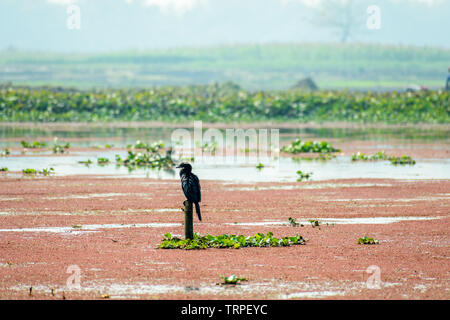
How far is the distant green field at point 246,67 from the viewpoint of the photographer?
114 metres

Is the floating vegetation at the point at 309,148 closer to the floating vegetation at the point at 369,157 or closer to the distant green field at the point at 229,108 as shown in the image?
the floating vegetation at the point at 369,157

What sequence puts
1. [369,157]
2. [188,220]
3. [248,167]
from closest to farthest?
1. [188,220]
2. [248,167]
3. [369,157]

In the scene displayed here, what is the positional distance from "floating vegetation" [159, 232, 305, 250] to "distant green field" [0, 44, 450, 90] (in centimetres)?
8851

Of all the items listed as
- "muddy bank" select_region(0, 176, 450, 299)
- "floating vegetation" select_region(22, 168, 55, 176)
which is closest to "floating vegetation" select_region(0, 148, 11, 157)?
"floating vegetation" select_region(22, 168, 55, 176)

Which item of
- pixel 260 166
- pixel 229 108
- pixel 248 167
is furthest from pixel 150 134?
pixel 260 166

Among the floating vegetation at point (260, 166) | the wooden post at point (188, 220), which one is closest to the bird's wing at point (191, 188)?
the wooden post at point (188, 220)

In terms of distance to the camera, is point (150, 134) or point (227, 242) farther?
point (150, 134)

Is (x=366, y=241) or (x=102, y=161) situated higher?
(x=102, y=161)

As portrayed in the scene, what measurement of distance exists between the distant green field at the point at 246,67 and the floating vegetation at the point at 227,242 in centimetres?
8851

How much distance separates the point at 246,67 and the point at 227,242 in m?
115

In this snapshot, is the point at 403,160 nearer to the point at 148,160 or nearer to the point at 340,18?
the point at 148,160

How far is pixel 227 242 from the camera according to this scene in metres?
14.8

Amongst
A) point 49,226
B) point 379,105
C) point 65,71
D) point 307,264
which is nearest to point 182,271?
point 307,264

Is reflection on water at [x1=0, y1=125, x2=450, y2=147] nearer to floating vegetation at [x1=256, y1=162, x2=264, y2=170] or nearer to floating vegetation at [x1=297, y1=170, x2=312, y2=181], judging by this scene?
floating vegetation at [x1=256, y1=162, x2=264, y2=170]
